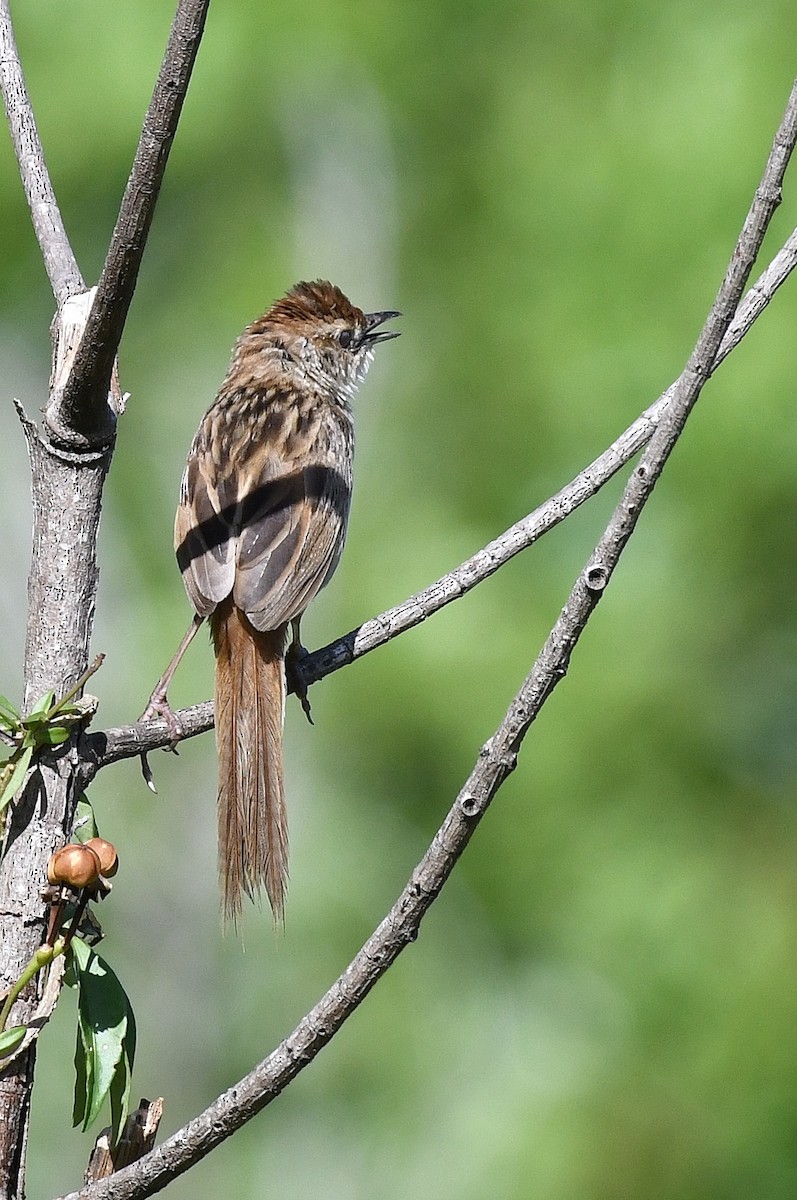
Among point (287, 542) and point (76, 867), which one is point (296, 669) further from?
point (76, 867)

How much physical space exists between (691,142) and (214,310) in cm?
483

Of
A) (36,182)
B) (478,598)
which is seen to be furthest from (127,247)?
(478,598)

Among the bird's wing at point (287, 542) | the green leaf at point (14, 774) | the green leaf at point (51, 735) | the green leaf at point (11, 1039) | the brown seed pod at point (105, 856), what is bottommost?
the green leaf at point (11, 1039)

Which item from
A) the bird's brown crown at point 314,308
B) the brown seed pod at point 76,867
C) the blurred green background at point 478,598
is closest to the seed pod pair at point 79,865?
the brown seed pod at point 76,867

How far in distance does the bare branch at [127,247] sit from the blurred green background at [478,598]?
26.6ft

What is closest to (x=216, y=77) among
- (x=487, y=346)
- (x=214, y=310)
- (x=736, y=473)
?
(x=214, y=310)

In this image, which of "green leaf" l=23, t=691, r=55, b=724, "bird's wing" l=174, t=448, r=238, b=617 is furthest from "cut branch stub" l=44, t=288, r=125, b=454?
"bird's wing" l=174, t=448, r=238, b=617

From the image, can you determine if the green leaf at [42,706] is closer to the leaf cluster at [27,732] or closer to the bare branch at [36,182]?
the leaf cluster at [27,732]

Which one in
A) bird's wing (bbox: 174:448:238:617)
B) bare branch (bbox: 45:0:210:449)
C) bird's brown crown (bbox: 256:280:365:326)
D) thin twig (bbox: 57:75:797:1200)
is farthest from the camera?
bird's brown crown (bbox: 256:280:365:326)

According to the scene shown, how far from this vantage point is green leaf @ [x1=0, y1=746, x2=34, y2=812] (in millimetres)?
2293

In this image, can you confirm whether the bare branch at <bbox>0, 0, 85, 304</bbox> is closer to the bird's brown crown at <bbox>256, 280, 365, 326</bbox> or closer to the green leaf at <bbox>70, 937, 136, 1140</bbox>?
the green leaf at <bbox>70, 937, 136, 1140</bbox>

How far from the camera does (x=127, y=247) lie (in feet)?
7.70

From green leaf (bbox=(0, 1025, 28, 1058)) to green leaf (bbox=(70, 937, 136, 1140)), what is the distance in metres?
0.19

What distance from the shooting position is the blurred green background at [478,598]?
1066 cm
